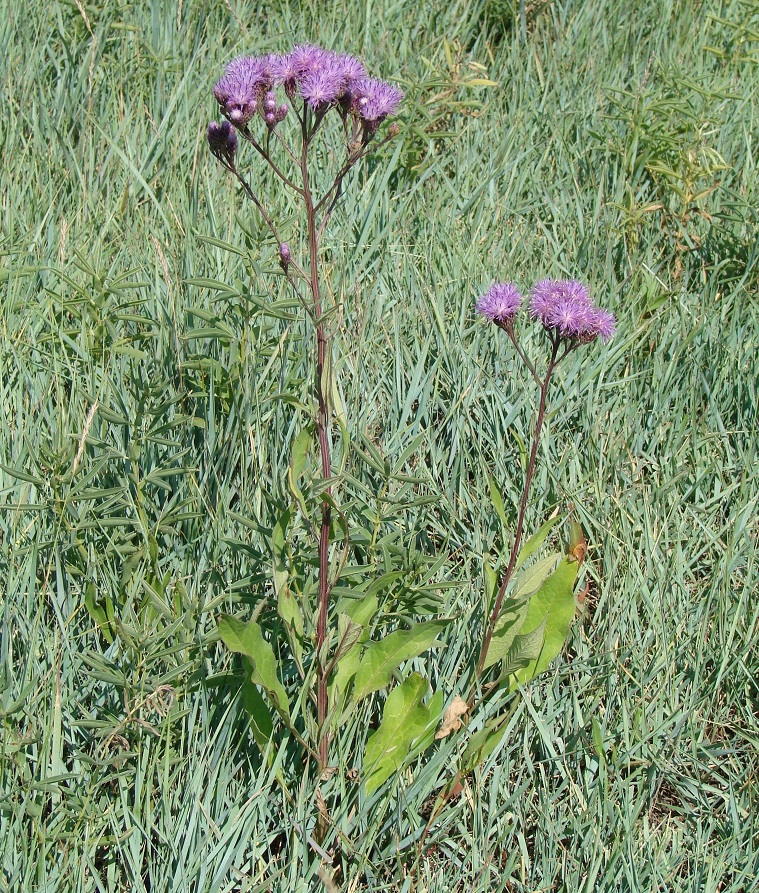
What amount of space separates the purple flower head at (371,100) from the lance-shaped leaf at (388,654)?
3.48ft

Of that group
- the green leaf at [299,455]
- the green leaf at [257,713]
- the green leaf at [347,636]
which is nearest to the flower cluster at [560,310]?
the green leaf at [299,455]

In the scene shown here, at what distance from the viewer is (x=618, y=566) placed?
2.39 metres

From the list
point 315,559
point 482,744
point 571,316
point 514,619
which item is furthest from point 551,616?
point 571,316

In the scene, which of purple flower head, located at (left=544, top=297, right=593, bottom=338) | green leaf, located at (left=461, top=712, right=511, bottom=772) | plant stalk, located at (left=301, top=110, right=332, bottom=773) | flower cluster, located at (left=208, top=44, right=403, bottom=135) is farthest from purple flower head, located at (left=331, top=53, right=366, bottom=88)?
green leaf, located at (left=461, top=712, right=511, bottom=772)

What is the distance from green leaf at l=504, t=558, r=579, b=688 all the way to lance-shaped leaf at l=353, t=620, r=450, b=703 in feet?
0.93

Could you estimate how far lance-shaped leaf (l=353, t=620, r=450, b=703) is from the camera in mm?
1943

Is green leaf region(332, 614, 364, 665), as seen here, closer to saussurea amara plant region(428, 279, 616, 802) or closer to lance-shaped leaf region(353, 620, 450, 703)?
lance-shaped leaf region(353, 620, 450, 703)

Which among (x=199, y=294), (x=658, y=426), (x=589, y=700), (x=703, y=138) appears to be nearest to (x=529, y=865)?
(x=589, y=700)

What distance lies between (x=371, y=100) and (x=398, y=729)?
1.33 metres

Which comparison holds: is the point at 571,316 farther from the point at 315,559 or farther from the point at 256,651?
the point at 256,651

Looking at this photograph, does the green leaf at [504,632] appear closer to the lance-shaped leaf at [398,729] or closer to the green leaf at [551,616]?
the green leaf at [551,616]

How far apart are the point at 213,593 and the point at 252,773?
45 centimetres

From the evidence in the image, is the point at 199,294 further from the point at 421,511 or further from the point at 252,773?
the point at 252,773

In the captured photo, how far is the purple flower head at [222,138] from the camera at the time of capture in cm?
189
